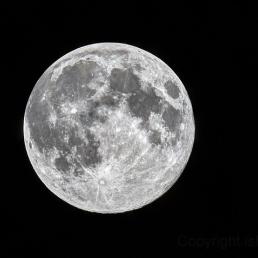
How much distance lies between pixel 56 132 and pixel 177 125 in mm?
1452

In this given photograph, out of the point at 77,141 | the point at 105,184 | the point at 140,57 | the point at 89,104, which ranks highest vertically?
the point at 140,57

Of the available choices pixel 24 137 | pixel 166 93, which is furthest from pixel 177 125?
pixel 24 137

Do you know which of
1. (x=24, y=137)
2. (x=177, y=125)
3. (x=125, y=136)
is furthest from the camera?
(x=24, y=137)

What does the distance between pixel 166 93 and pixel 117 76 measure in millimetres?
648

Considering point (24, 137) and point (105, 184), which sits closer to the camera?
point (105, 184)

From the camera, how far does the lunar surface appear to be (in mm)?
5969

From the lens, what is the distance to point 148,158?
614 cm

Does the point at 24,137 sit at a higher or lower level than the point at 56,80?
lower

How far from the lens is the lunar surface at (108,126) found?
19.6 feet

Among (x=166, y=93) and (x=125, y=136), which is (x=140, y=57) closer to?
(x=166, y=93)

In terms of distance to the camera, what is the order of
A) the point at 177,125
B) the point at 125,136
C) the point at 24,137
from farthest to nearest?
the point at 24,137 < the point at 177,125 < the point at 125,136

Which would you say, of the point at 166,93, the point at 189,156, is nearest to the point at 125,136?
the point at 166,93

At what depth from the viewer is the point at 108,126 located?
19.4 feet

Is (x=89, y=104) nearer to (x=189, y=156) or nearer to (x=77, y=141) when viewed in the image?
(x=77, y=141)
